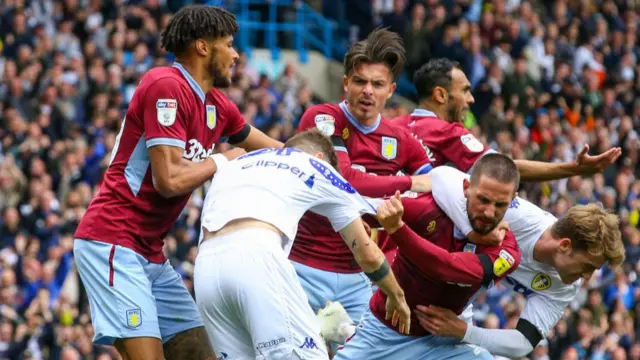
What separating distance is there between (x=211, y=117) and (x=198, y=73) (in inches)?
12.1

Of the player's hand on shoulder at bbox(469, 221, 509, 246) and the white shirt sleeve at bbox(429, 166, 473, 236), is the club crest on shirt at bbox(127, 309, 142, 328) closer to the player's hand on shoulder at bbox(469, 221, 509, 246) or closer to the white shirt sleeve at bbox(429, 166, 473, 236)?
the white shirt sleeve at bbox(429, 166, 473, 236)

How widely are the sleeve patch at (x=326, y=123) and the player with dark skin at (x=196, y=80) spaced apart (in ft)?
2.19

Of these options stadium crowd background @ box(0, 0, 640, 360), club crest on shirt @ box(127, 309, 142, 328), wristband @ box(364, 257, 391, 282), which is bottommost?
stadium crowd background @ box(0, 0, 640, 360)

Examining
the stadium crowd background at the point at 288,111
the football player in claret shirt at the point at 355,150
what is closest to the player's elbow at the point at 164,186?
the football player in claret shirt at the point at 355,150

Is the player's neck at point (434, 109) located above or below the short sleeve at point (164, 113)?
below

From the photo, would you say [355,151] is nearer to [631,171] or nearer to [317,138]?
[317,138]

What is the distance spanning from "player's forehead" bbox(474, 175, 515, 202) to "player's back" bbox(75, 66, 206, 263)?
5.78 feet

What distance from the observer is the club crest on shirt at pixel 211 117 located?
8.55 m

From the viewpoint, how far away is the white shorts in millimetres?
7500

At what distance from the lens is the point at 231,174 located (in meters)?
7.86

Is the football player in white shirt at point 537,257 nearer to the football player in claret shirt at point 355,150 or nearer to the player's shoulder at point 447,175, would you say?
the player's shoulder at point 447,175

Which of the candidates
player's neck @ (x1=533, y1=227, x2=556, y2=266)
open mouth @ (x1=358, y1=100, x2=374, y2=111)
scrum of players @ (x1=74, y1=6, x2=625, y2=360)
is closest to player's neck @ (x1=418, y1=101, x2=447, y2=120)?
scrum of players @ (x1=74, y1=6, x2=625, y2=360)

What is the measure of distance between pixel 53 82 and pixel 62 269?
3.57 metres

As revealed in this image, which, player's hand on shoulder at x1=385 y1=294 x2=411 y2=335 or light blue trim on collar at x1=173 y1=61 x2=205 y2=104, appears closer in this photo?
player's hand on shoulder at x1=385 y1=294 x2=411 y2=335
